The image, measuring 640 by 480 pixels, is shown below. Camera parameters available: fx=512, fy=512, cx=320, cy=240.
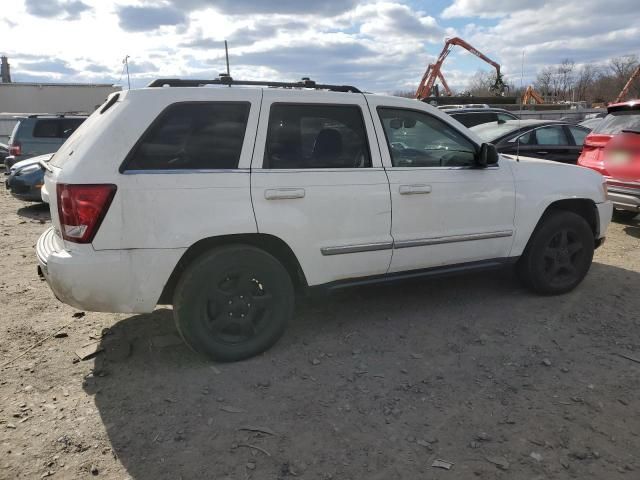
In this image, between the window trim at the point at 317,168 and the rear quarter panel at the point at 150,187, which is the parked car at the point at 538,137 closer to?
the window trim at the point at 317,168

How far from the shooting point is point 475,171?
4.28 m

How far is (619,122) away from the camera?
736 cm

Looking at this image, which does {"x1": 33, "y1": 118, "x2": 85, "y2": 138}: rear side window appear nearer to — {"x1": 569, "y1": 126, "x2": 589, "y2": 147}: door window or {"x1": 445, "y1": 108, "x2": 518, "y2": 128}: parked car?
{"x1": 445, "y1": 108, "x2": 518, "y2": 128}: parked car

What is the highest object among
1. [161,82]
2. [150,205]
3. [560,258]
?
[161,82]

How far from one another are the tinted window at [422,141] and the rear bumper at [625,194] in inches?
140

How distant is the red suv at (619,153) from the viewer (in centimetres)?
668

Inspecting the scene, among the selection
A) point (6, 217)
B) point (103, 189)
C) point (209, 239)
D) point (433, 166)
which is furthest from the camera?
point (6, 217)

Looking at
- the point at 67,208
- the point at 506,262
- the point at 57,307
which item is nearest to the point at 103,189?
the point at 67,208

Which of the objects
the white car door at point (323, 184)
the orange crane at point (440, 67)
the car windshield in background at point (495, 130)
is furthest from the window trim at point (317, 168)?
the orange crane at point (440, 67)

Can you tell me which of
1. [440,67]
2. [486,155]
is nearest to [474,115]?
[486,155]

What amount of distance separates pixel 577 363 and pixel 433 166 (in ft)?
5.93

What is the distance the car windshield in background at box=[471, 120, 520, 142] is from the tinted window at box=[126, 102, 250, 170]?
605 cm

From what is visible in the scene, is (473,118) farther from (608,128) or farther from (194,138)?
(194,138)

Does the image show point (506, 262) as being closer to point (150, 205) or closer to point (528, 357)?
point (528, 357)
